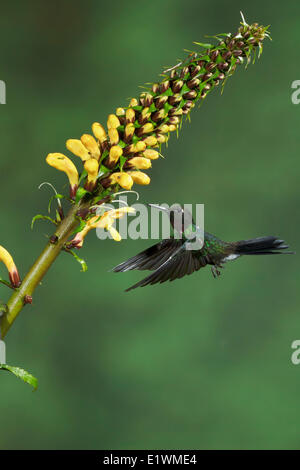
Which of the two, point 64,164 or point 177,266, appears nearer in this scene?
point 64,164

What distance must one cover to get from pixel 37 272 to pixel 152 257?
201mm

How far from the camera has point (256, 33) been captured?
1.64ft

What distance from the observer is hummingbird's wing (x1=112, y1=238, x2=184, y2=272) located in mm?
605

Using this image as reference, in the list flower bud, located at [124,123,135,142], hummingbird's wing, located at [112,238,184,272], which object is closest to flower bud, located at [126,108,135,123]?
flower bud, located at [124,123,135,142]

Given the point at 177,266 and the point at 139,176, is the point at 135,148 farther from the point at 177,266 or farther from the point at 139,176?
the point at 177,266

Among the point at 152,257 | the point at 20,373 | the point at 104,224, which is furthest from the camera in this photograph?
the point at 152,257

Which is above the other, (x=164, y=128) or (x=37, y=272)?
(x=164, y=128)

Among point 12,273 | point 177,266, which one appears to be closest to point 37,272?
point 12,273

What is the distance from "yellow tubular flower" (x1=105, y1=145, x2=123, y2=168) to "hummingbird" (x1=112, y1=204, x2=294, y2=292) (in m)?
0.13

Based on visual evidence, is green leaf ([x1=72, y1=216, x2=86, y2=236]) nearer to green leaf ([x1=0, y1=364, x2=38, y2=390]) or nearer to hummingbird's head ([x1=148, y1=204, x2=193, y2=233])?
green leaf ([x1=0, y1=364, x2=38, y2=390])

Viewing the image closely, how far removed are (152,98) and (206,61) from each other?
6 cm

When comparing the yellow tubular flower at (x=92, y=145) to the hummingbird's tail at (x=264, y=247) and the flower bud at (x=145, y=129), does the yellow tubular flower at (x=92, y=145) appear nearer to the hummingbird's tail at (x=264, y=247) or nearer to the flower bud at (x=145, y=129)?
the flower bud at (x=145, y=129)

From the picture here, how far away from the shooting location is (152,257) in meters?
0.65

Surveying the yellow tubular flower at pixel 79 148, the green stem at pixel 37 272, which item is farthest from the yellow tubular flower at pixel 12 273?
the yellow tubular flower at pixel 79 148
